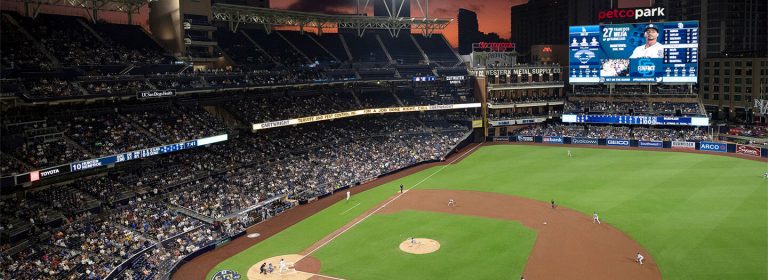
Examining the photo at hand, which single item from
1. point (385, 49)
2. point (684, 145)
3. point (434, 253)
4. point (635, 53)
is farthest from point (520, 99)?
point (434, 253)

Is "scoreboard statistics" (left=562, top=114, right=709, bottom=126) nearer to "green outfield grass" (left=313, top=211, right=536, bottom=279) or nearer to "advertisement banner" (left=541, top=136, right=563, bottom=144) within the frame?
"advertisement banner" (left=541, top=136, right=563, bottom=144)

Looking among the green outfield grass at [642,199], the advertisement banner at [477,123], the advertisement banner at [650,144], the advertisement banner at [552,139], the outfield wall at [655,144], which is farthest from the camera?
the advertisement banner at [477,123]

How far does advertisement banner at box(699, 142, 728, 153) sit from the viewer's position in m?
60.7

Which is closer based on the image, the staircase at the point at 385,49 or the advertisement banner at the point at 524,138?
the advertisement banner at the point at 524,138

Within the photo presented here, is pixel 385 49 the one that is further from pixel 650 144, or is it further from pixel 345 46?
pixel 650 144

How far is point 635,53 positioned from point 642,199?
35.2 metres

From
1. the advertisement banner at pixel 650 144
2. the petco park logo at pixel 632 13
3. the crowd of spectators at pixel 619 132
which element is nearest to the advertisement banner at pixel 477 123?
the crowd of spectators at pixel 619 132

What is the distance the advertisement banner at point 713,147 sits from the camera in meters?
60.7

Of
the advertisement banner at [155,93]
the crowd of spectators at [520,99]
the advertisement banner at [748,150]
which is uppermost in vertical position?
the advertisement banner at [155,93]

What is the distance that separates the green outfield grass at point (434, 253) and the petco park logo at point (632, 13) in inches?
1799

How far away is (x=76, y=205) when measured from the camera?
3491 centimetres

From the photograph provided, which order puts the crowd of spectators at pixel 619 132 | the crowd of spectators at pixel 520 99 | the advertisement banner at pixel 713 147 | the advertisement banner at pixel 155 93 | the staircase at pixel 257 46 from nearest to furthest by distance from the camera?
the advertisement banner at pixel 155 93
the advertisement banner at pixel 713 147
the staircase at pixel 257 46
the crowd of spectators at pixel 619 132
the crowd of spectators at pixel 520 99

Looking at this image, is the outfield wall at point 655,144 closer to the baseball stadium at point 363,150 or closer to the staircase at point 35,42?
the baseball stadium at point 363,150

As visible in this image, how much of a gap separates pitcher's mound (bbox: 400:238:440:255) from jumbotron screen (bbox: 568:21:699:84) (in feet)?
162
